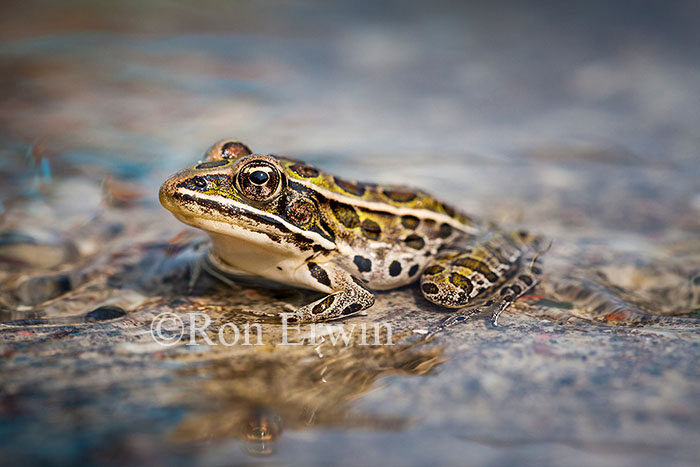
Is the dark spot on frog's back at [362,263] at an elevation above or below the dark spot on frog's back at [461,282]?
above

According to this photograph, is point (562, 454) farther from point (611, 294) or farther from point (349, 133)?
point (349, 133)

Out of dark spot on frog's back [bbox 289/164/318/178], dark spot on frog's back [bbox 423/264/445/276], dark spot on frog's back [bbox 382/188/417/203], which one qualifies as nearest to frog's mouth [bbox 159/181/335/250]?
dark spot on frog's back [bbox 289/164/318/178]

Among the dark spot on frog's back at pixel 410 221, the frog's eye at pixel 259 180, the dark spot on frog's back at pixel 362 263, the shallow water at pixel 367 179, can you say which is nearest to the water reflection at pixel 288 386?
the shallow water at pixel 367 179

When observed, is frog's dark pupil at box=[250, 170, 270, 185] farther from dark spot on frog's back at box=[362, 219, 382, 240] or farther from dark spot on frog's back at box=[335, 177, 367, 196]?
dark spot on frog's back at box=[362, 219, 382, 240]

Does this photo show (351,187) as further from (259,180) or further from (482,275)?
(482,275)

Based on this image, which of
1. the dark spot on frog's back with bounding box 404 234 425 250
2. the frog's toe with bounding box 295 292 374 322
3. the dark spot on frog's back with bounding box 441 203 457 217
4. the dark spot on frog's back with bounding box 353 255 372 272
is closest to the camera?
the frog's toe with bounding box 295 292 374 322

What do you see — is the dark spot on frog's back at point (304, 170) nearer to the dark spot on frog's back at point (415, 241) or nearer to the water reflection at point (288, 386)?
the dark spot on frog's back at point (415, 241)
